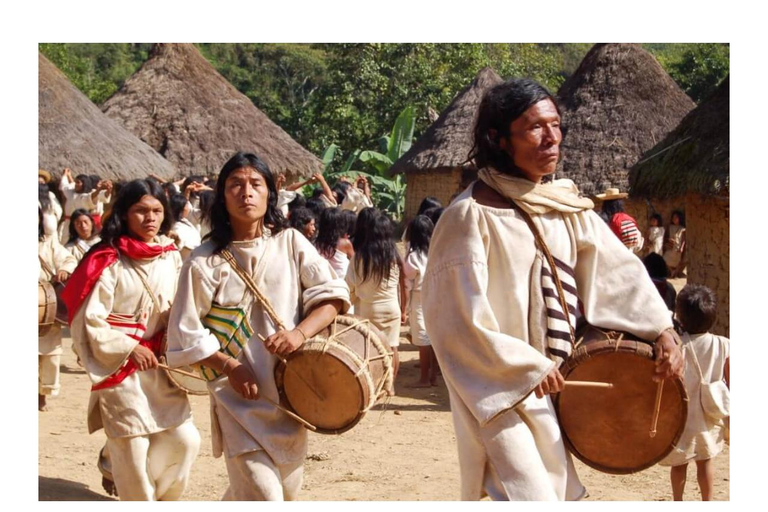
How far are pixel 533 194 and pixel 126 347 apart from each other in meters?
2.42

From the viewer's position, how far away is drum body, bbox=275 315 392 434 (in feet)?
13.2

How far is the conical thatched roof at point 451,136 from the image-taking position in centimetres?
2281

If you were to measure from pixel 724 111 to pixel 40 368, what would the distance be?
7.05m

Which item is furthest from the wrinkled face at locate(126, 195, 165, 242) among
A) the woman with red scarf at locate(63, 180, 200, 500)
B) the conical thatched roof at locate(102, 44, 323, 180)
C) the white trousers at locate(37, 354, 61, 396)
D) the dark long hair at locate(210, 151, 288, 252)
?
the conical thatched roof at locate(102, 44, 323, 180)

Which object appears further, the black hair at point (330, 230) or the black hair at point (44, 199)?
the black hair at point (330, 230)

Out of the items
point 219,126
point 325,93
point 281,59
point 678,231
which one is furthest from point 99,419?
point 281,59

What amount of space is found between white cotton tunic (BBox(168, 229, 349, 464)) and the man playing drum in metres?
0.73

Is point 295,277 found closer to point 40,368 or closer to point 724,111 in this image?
point 40,368

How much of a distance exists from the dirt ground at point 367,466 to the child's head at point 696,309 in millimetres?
1095

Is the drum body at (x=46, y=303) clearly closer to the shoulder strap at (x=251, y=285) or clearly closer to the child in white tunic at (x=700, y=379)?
the shoulder strap at (x=251, y=285)

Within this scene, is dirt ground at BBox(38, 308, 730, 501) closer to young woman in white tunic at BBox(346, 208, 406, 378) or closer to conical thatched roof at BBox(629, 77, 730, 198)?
young woman in white tunic at BBox(346, 208, 406, 378)

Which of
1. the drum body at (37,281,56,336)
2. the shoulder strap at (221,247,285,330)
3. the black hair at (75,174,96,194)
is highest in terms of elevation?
the black hair at (75,174,96,194)

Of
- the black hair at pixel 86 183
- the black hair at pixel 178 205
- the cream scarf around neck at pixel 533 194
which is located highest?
the black hair at pixel 86 183

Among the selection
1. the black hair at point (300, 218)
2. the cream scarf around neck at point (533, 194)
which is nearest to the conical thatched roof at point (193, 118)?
the black hair at point (300, 218)
